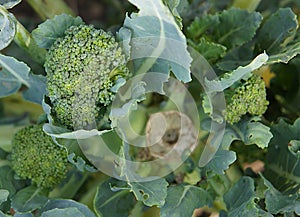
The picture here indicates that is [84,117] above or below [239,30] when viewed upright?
above

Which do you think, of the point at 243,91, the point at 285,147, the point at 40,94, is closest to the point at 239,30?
the point at 243,91

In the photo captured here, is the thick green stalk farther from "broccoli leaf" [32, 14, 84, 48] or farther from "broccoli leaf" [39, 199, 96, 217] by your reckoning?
"broccoli leaf" [39, 199, 96, 217]

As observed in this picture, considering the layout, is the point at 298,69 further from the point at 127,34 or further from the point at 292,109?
the point at 127,34

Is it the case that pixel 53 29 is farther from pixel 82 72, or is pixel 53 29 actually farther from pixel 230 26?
pixel 230 26

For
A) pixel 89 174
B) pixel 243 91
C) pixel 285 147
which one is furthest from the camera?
pixel 89 174

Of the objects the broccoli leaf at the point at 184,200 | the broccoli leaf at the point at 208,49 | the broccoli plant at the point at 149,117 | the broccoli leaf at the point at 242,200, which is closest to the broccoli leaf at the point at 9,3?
the broccoli plant at the point at 149,117

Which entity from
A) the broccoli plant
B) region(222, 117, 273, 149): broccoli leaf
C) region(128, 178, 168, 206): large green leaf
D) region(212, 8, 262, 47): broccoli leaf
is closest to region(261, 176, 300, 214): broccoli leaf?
the broccoli plant
